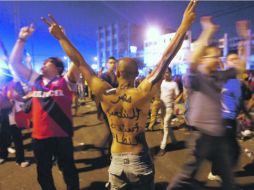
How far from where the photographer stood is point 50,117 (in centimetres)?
327

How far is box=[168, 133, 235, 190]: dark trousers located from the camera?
292 cm

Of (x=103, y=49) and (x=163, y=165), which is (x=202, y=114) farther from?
(x=103, y=49)

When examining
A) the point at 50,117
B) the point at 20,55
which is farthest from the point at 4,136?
the point at 20,55

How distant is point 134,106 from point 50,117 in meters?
1.59

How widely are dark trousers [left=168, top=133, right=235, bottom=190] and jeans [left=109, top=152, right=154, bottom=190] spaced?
99 cm

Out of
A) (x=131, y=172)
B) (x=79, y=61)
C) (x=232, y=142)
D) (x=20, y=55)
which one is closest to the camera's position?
(x=131, y=172)

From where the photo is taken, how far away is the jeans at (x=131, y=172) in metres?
2.08

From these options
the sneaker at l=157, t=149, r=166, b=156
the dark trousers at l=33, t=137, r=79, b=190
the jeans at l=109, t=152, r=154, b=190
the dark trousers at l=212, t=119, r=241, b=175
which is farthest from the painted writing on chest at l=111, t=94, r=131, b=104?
the sneaker at l=157, t=149, r=166, b=156

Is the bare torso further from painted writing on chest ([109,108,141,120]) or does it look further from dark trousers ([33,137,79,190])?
dark trousers ([33,137,79,190])

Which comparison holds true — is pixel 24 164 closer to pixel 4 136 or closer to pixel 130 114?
pixel 4 136

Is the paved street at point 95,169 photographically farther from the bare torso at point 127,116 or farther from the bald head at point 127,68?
the bald head at point 127,68

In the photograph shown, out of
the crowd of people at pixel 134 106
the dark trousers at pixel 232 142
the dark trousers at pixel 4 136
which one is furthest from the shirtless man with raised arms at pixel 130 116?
the dark trousers at pixel 4 136

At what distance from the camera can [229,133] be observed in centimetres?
357

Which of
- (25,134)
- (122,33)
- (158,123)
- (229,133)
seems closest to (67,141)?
(229,133)
